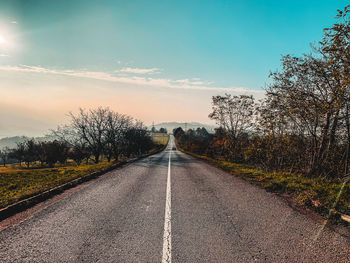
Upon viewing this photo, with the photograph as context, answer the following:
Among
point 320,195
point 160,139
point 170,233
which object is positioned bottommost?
point 170,233

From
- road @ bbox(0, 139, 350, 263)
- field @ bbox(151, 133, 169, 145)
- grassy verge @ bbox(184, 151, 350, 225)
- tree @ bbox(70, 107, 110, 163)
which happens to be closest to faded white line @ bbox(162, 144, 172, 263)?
road @ bbox(0, 139, 350, 263)

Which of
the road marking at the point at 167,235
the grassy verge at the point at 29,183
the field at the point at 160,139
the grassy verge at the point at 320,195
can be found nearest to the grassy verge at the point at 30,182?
the grassy verge at the point at 29,183

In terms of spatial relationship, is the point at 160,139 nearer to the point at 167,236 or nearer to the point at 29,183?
the point at 29,183

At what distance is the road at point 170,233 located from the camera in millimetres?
3268

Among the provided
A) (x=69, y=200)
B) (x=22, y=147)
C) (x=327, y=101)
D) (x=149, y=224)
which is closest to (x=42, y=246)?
(x=149, y=224)

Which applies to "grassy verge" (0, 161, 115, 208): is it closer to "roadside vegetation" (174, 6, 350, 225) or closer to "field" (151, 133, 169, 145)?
"roadside vegetation" (174, 6, 350, 225)

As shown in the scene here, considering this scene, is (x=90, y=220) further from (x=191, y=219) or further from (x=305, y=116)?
(x=305, y=116)

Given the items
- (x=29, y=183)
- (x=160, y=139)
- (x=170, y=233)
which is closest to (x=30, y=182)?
(x=29, y=183)

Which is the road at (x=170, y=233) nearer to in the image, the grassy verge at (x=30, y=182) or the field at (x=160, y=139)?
the grassy verge at (x=30, y=182)

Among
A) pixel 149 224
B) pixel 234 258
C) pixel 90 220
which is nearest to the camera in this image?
pixel 234 258

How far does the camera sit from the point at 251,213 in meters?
5.11

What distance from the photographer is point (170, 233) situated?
158 inches

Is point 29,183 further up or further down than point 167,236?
further down

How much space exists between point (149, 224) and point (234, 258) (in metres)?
2.05
